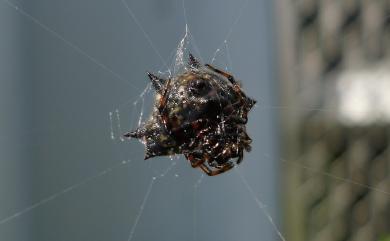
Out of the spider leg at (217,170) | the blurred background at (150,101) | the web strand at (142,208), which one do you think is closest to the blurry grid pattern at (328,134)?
the blurred background at (150,101)

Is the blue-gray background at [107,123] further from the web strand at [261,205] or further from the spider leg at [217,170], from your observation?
the spider leg at [217,170]

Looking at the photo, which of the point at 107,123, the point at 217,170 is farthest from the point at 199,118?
the point at 107,123

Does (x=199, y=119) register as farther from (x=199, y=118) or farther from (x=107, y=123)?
(x=107, y=123)

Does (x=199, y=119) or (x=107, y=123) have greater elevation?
(x=107, y=123)

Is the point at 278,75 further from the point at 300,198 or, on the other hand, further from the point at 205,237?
the point at 205,237

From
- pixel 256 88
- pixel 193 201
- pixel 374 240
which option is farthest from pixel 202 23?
pixel 374 240
